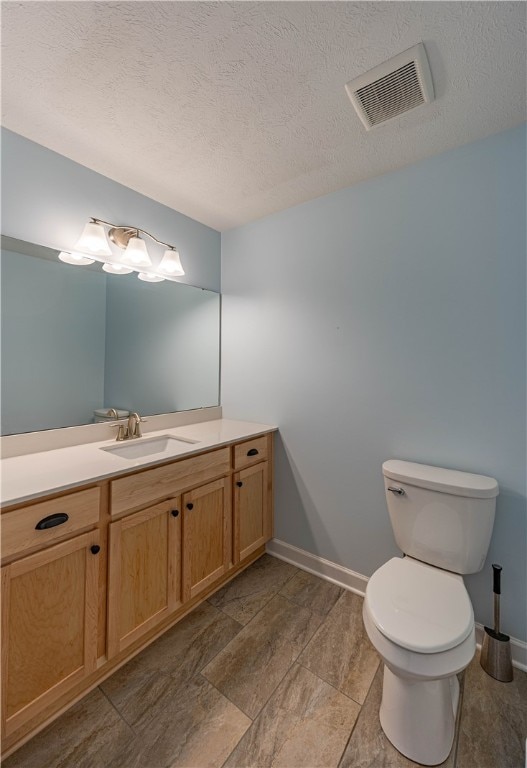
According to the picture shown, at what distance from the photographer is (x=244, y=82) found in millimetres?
1152

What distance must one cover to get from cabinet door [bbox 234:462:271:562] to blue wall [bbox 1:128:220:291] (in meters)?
1.61

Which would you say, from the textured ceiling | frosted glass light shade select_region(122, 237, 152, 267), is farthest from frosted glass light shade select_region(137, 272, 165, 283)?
the textured ceiling

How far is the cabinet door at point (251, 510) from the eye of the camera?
1826 millimetres

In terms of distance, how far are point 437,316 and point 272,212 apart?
130cm

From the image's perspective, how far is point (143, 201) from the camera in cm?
191

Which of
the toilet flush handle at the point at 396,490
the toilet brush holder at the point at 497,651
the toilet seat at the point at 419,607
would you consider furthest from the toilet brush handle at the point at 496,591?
the toilet flush handle at the point at 396,490

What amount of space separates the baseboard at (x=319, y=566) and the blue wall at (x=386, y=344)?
5 centimetres

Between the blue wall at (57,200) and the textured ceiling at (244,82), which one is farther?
the blue wall at (57,200)

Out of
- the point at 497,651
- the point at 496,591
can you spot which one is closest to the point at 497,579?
the point at 496,591

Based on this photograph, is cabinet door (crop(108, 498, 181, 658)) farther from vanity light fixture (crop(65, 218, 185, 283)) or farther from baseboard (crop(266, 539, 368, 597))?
vanity light fixture (crop(65, 218, 185, 283))

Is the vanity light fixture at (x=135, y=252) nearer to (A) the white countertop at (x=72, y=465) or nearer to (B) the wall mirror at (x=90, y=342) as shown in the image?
(B) the wall mirror at (x=90, y=342)

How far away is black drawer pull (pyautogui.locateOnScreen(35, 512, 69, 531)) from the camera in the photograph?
103 cm

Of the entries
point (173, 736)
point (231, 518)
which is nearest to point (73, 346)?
point (231, 518)

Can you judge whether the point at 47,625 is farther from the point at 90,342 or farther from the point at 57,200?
the point at 57,200
